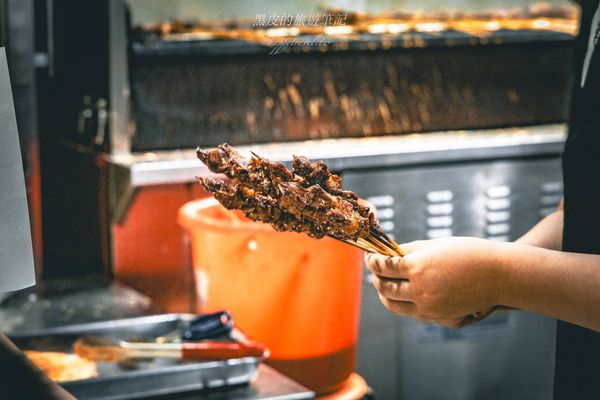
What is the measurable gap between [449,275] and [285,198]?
26cm

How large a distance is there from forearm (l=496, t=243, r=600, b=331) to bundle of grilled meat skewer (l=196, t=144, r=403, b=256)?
215 millimetres

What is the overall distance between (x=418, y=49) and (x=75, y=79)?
3.66ft

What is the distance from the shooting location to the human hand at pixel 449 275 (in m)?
1.31

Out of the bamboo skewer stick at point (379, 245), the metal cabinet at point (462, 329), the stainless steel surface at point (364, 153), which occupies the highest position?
the bamboo skewer stick at point (379, 245)

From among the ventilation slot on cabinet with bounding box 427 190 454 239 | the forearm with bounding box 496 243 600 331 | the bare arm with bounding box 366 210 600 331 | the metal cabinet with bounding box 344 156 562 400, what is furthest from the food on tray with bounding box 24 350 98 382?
the ventilation slot on cabinet with bounding box 427 190 454 239

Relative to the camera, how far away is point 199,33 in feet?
9.10

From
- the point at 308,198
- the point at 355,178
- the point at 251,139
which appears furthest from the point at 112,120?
the point at 308,198

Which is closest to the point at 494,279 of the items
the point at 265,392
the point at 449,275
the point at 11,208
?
the point at 449,275

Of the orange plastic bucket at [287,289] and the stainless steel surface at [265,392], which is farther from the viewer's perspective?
the orange plastic bucket at [287,289]

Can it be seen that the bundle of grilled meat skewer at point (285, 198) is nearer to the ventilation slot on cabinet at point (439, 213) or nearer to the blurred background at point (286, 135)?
the blurred background at point (286, 135)

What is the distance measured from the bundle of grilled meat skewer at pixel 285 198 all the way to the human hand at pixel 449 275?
76 mm

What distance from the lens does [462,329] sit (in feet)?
9.51

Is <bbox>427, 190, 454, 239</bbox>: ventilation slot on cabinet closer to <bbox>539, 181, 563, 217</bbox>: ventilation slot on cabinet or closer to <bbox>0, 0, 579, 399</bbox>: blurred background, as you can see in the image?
<bbox>0, 0, 579, 399</bbox>: blurred background

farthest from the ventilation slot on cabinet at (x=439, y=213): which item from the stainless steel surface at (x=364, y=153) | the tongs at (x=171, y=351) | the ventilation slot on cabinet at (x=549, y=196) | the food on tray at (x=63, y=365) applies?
the food on tray at (x=63, y=365)
